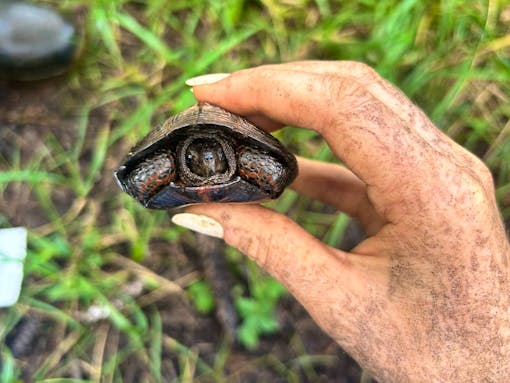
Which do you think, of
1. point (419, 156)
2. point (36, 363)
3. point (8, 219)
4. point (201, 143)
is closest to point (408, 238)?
point (419, 156)

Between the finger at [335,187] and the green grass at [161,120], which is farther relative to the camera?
the green grass at [161,120]

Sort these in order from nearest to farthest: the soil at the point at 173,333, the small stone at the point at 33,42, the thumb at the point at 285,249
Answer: the thumb at the point at 285,249 < the soil at the point at 173,333 < the small stone at the point at 33,42

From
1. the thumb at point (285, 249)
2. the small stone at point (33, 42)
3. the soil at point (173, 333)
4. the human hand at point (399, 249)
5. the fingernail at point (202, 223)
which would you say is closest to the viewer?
the human hand at point (399, 249)

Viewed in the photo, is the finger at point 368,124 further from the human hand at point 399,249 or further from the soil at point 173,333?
the soil at point 173,333

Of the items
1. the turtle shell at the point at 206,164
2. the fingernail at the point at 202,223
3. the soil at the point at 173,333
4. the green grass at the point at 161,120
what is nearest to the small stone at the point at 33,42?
the green grass at the point at 161,120

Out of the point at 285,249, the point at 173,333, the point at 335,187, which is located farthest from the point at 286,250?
the point at 173,333

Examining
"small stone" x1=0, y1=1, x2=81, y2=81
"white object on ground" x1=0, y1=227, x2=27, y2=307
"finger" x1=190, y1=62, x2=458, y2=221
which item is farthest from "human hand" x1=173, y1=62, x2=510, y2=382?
"small stone" x1=0, y1=1, x2=81, y2=81

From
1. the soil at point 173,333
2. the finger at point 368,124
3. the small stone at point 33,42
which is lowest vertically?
the soil at point 173,333
